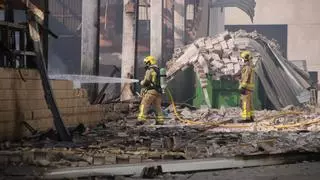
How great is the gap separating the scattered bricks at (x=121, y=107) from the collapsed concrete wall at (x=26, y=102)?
12.4 feet

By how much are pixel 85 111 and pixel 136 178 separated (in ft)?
16.1

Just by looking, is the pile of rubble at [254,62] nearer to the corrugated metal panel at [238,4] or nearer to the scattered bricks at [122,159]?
the corrugated metal panel at [238,4]

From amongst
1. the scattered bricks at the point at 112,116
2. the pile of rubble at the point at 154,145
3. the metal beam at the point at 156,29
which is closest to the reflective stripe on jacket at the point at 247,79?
the pile of rubble at the point at 154,145

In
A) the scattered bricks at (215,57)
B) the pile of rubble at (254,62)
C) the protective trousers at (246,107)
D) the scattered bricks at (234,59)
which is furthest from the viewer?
the scattered bricks at (215,57)

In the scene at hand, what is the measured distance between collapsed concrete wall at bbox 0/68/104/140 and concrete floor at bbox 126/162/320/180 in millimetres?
2898

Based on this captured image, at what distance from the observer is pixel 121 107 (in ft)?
43.0

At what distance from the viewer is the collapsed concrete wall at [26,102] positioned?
664cm

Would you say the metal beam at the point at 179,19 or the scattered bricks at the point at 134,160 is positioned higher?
the metal beam at the point at 179,19

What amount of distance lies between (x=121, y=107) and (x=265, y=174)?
27.5 ft

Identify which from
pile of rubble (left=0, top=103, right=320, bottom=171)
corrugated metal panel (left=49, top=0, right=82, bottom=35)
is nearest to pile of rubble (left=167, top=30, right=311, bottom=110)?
pile of rubble (left=0, top=103, right=320, bottom=171)

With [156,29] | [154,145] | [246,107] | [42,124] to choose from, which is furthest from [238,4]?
[154,145]

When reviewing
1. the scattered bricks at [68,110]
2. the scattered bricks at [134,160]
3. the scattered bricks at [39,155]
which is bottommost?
the scattered bricks at [134,160]

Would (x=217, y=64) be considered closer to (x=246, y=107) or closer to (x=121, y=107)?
(x=121, y=107)

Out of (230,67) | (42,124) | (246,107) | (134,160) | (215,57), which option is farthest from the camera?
(215,57)
